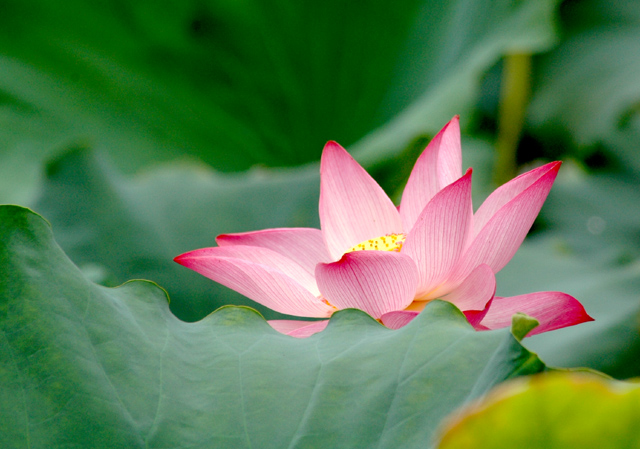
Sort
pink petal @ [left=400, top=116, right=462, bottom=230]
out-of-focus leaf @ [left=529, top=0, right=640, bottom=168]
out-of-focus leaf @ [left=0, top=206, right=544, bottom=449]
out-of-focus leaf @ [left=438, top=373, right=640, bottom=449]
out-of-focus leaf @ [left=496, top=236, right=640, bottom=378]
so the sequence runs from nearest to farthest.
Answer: out-of-focus leaf @ [left=438, top=373, right=640, bottom=449], out-of-focus leaf @ [left=0, top=206, right=544, bottom=449], pink petal @ [left=400, top=116, right=462, bottom=230], out-of-focus leaf @ [left=496, top=236, right=640, bottom=378], out-of-focus leaf @ [left=529, top=0, right=640, bottom=168]

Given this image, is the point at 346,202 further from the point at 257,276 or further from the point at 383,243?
the point at 257,276

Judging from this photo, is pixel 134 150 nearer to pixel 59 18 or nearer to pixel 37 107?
pixel 37 107

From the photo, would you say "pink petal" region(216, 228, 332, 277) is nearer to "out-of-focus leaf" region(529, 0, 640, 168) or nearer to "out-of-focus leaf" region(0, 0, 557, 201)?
"out-of-focus leaf" region(0, 0, 557, 201)

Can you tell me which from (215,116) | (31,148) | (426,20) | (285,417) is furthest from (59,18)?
(285,417)

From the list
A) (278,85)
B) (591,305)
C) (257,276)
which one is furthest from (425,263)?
(278,85)

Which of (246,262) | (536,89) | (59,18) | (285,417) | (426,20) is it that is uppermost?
(59,18)

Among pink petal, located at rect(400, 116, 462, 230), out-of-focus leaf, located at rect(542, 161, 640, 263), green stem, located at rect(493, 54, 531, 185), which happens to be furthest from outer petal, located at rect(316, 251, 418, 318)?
green stem, located at rect(493, 54, 531, 185)

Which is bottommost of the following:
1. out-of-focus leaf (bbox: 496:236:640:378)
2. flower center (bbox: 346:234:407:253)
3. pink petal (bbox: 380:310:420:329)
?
out-of-focus leaf (bbox: 496:236:640:378)
